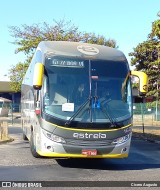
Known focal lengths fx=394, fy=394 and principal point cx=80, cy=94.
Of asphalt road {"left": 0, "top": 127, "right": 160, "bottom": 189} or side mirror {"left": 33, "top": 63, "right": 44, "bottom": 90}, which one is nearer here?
asphalt road {"left": 0, "top": 127, "right": 160, "bottom": 189}

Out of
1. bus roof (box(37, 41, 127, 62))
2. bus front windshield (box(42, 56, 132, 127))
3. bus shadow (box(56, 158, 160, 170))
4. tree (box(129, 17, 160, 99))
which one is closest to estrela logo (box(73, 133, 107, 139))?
bus front windshield (box(42, 56, 132, 127))

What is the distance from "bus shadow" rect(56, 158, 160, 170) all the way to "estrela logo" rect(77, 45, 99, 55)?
330cm

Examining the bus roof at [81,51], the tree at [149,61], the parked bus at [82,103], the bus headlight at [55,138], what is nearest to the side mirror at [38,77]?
the parked bus at [82,103]

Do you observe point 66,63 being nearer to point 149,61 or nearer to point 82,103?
point 82,103

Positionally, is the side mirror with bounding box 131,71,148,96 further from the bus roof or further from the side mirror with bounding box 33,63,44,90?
the side mirror with bounding box 33,63,44,90

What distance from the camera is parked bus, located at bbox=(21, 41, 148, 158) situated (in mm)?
10516

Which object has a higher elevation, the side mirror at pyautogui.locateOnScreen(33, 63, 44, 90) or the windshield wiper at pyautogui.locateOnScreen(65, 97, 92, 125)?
the side mirror at pyautogui.locateOnScreen(33, 63, 44, 90)

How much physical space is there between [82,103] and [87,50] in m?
1.77

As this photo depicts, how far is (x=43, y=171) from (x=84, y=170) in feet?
3.75

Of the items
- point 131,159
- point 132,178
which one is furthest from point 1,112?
point 132,178

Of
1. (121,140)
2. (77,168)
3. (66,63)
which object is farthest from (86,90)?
(77,168)

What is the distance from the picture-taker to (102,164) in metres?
12.0

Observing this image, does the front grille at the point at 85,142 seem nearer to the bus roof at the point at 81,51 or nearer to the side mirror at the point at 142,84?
the side mirror at the point at 142,84

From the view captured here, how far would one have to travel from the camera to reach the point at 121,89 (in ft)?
36.8
